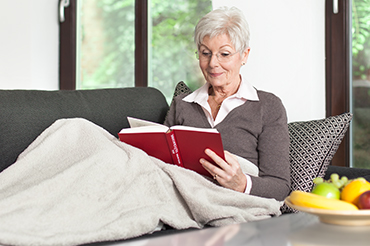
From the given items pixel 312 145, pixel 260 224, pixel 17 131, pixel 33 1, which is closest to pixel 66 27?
pixel 33 1

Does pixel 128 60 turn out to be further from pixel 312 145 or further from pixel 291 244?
pixel 291 244

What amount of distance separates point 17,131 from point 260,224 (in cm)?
99

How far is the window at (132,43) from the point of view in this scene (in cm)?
313

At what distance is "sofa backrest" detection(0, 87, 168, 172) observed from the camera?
1.48m

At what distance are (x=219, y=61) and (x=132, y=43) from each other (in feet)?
6.20

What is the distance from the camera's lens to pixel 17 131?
1.49m

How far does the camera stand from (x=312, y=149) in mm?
1573

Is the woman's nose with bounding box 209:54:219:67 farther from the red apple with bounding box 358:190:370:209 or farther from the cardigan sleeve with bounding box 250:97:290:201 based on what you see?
the red apple with bounding box 358:190:370:209

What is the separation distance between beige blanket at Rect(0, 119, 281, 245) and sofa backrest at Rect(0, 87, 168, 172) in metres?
0.11

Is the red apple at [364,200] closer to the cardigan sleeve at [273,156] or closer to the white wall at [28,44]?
the cardigan sleeve at [273,156]

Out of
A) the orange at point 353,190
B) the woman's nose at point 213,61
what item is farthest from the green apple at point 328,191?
the woman's nose at point 213,61

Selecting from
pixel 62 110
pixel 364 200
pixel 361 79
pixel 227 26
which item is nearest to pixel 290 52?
pixel 361 79

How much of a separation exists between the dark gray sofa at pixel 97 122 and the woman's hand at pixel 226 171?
325 millimetres

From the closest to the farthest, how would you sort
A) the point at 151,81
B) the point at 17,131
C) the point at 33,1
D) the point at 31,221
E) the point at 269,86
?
the point at 31,221 < the point at 17,131 < the point at 269,86 < the point at 151,81 < the point at 33,1
